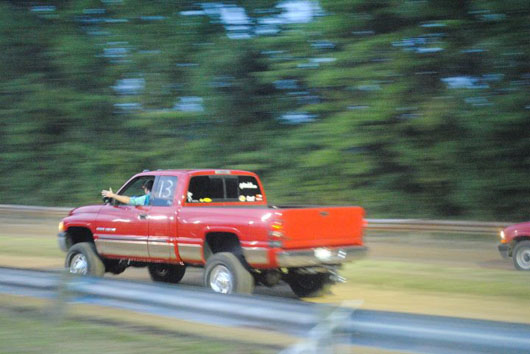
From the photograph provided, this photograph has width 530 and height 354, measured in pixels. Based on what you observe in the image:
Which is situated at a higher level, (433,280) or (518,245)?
(433,280)

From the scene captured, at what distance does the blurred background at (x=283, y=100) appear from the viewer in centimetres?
1922

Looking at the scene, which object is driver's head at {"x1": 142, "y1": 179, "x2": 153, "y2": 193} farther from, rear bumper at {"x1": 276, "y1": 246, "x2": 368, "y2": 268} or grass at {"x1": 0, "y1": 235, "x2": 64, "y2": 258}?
grass at {"x1": 0, "y1": 235, "x2": 64, "y2": 258}

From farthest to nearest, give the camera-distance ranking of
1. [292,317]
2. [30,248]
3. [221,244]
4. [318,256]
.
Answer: [30,248] < [221,244] < [318,256] < [292,317]

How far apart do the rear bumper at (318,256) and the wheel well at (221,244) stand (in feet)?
2.93

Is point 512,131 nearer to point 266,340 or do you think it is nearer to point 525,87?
point 525,87

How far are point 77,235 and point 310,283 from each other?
416 cm

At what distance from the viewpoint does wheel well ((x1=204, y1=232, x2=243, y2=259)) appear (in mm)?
9547

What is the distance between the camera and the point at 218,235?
380 inches

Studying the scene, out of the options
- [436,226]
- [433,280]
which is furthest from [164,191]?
[436,226]

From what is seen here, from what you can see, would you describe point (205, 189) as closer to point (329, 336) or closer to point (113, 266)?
point (113, 266)

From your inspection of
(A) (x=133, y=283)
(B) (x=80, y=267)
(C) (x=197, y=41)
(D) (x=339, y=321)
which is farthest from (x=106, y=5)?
(D) (x=339, y=321)

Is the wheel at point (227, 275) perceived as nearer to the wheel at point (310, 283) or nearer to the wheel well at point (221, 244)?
the wheel well at point (221, 244)

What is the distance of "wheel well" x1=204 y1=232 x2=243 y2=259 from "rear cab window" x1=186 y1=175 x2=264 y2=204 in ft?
2.58

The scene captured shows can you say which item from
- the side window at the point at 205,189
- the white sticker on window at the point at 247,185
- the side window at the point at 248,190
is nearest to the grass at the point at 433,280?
the side window at the point at 248,190
